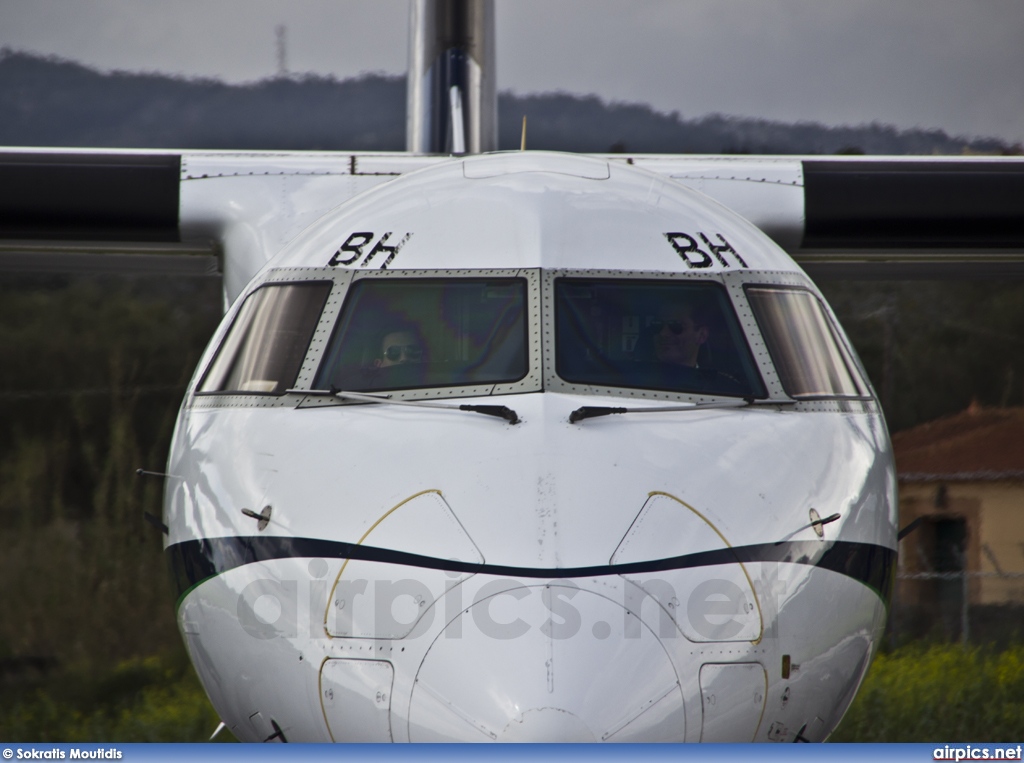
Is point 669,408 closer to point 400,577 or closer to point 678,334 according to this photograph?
point 678,334

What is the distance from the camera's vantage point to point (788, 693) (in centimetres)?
354

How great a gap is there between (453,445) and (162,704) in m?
8.50

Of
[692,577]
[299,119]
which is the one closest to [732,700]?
[692,577]

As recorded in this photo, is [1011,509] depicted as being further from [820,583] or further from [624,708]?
[624,708]

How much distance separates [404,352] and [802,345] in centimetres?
147

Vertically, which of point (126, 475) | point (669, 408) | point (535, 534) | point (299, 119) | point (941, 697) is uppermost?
point (299, 119)

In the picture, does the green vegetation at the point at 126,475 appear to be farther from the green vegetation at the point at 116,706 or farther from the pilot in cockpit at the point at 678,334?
the pilot in cockpit at the point at 678,334

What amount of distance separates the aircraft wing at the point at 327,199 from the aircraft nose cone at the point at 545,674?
13.2 feet

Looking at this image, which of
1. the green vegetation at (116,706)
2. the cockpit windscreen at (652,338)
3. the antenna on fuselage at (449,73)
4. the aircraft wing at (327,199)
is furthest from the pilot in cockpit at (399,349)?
the green vegetation at (116,706)

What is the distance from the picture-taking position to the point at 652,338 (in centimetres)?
415

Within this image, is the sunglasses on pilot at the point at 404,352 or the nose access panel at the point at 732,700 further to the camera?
the sunglasses on pilot at the point at 404,352

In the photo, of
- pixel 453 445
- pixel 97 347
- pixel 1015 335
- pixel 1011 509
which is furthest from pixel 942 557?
pixel 453 445

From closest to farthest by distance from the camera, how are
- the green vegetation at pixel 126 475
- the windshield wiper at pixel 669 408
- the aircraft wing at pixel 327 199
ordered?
the windshield wiper at pixel 669 408, the aircraft wing at pixel 327 199, the green vegetation at pixel 126 475

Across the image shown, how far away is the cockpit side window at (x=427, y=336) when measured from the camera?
4039 mm
